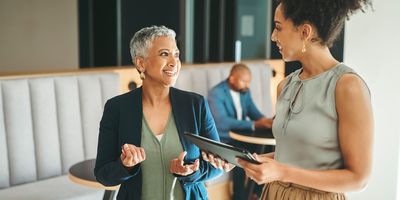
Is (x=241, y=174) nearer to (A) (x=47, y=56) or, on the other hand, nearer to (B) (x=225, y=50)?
(B) (x=225, y=50)

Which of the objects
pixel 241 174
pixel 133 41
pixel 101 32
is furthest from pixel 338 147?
pixel 101 32

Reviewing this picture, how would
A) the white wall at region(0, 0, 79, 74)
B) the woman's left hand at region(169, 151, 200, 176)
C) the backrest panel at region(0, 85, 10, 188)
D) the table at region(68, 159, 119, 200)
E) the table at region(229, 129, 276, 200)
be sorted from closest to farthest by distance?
1. the woman's left hand at region(169, 151, 200, 176)
2. the table at region(68, 159, 119, 200)
3. the backrest panel at region(0, 85, 10, 188)
4. the table at region(229, 129, 276, 200)
5. the white wall at region(0, 0, 79, 74)

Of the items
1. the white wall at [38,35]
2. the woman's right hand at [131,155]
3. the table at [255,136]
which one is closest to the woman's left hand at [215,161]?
the woman's right hand at [131,155]

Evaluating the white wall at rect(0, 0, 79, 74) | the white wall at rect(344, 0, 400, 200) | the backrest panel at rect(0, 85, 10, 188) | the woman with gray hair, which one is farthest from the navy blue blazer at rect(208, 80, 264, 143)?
the woman with gray hair

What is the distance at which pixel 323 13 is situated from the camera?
4.32ft

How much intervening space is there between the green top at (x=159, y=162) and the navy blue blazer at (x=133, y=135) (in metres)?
0.02

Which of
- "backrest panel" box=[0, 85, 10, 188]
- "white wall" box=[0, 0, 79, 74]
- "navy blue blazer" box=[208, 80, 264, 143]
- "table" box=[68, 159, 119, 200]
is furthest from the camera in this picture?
"white wall" box=[0, 0, 79, 74]

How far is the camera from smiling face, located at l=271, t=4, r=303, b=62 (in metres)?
1.35

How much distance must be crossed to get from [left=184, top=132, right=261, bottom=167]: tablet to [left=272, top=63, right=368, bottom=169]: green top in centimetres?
19

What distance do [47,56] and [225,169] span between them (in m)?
3.91

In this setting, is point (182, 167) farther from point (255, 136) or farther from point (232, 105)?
point (232, 105)

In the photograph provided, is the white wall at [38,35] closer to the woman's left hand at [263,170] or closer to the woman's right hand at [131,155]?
the woman's right hand at [131,155]

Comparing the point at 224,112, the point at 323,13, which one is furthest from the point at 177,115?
the point at 224,112

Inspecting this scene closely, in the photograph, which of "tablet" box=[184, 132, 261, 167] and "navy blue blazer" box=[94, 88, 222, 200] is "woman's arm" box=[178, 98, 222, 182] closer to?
"navy blue blazer" box=[94, 88, 222, 200]
